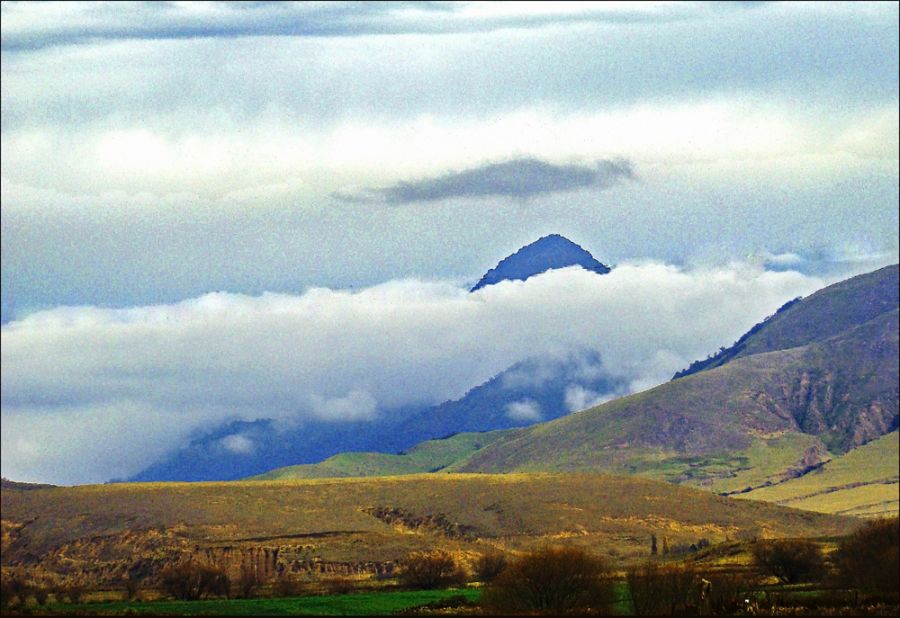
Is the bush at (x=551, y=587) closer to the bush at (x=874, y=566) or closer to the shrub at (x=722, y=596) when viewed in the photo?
the shrub at (x=722, y=596)

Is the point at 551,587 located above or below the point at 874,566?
above

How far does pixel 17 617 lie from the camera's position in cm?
13288

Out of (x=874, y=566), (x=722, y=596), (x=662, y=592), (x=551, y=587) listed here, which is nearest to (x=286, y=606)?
(x=551, y=587)

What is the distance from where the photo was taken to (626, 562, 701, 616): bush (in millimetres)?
136375

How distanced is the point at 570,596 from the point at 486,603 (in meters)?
9.51

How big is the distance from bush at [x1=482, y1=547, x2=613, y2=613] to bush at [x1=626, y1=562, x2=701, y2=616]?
4.51m

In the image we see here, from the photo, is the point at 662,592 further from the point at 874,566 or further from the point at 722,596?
the point at 874,566

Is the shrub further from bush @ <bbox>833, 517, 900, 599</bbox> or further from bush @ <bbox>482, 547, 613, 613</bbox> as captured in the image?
bush @ <bbox>833, 517, 900, 599</bbox>

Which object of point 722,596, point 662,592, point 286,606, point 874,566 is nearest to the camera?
point 662,592

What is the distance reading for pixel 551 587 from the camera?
479ft

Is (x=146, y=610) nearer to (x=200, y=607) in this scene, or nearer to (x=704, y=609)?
(x=200, y=607)

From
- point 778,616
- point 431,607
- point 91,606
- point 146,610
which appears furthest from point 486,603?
point 91,606

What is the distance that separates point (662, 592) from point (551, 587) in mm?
13073

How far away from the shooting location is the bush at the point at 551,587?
143 metres
